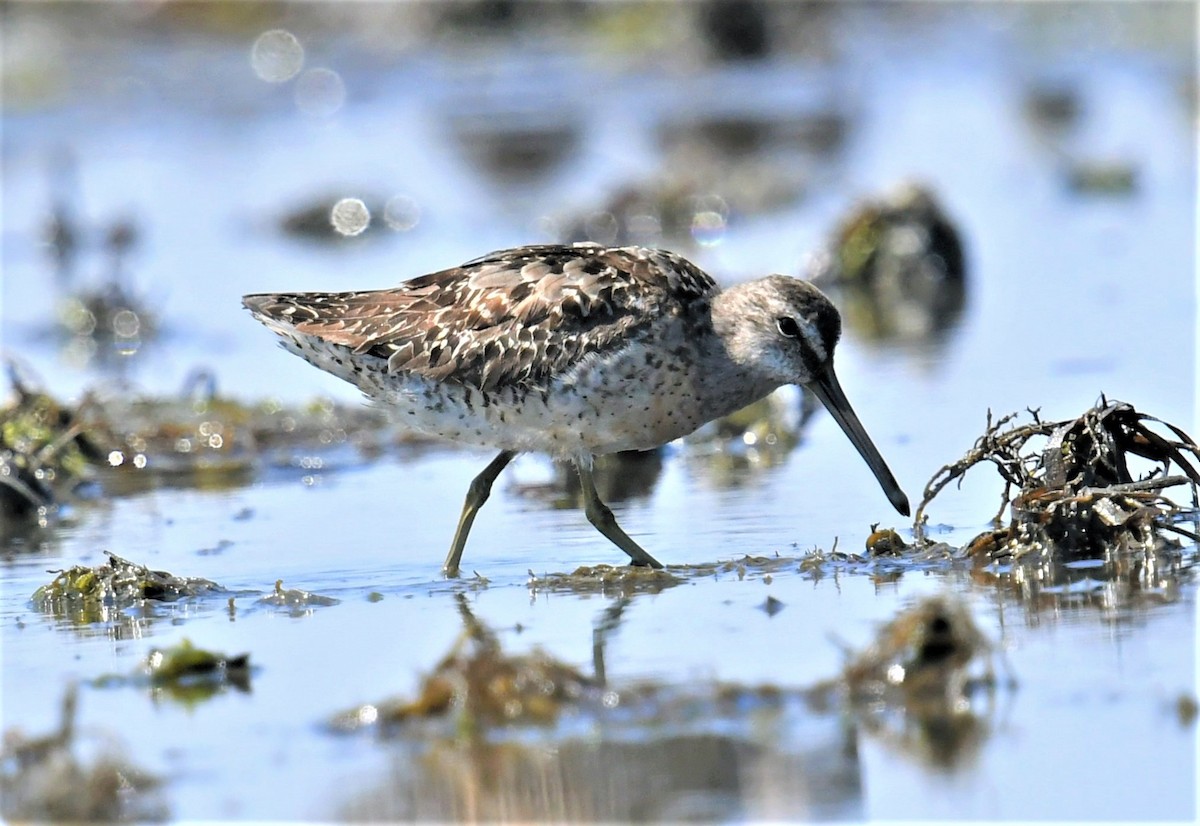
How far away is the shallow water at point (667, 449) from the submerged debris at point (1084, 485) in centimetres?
28

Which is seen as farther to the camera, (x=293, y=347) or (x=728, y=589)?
(x=293, y=347)

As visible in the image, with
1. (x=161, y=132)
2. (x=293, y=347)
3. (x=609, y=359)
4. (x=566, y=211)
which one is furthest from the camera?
(x=161, y=132)

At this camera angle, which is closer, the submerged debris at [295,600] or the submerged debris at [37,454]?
the submerged debris at [295,600]

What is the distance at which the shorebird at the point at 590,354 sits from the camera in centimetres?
643

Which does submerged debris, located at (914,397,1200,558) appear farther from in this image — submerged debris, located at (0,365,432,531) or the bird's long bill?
submerged debris, located at (0,365,432,531)

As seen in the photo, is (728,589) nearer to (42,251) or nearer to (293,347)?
(293,347)

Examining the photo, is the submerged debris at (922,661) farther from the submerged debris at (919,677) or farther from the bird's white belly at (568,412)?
the bird's white belly at (568,412)

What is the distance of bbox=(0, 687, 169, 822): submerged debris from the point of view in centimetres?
420

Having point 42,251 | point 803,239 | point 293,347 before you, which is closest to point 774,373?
point 293,347

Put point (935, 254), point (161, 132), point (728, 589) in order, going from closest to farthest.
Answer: point (728, 589), point (935, 254), point (161, 132)

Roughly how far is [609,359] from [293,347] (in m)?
1.39

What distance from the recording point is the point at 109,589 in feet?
19.9

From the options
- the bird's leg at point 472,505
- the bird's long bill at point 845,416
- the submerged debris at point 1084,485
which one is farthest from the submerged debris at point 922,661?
the bird's leg at point 472,505

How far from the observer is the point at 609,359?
6383mm
